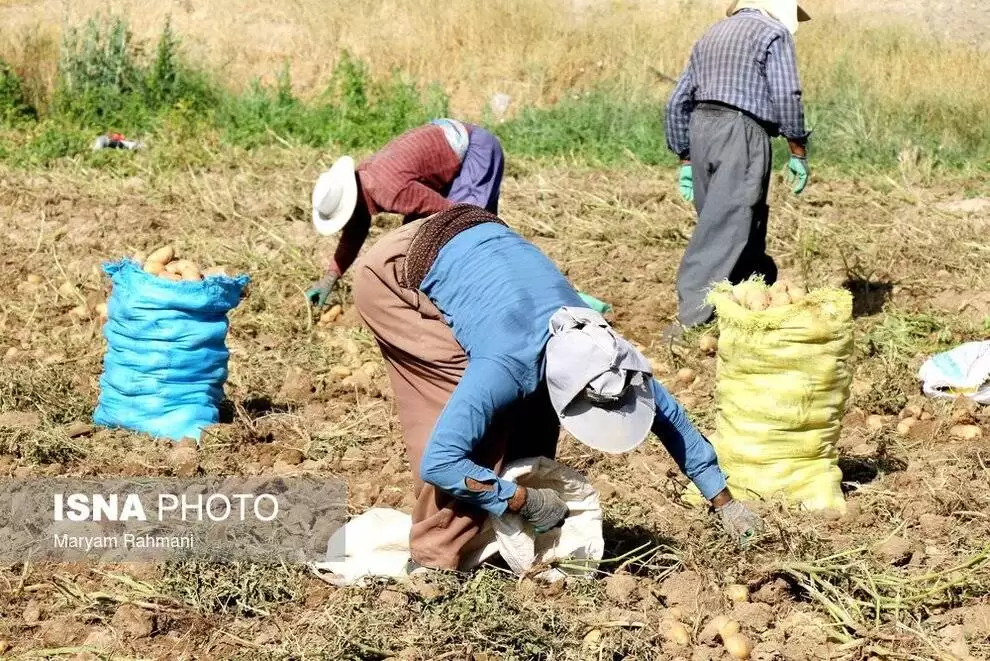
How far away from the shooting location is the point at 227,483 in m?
4.84

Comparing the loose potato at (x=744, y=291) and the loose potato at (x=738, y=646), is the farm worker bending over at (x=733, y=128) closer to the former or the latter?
the loose potato at (x=744, y=291)

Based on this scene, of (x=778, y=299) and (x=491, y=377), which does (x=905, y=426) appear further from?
(x=491, y=377)

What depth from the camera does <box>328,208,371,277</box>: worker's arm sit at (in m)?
5.53

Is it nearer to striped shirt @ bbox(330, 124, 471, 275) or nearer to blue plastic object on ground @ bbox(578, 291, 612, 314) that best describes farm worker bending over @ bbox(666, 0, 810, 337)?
blue plastic object on ground @ bbox(578, 291, 612, 314)

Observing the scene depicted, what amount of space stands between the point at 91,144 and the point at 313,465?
17.8ft

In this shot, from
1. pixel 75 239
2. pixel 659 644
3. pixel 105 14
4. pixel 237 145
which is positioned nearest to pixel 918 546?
pixel 659 644

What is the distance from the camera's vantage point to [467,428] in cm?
338

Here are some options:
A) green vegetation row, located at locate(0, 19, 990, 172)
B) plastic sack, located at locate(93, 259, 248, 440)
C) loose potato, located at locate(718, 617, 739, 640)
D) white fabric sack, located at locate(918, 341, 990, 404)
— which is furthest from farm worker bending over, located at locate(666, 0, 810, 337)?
green vegetation row, located at locate(0, 19, 990, 172)

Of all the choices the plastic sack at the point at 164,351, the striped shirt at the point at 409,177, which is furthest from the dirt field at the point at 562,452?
the striped shirt at the point at 409,177

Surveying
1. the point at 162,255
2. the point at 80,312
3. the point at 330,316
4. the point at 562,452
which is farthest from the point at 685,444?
the point at 80,312

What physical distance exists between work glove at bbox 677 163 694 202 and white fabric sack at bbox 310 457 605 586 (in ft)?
9.11

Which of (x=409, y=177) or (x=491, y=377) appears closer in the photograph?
(x=491, y=377)

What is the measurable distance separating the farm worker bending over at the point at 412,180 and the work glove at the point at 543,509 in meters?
1.65

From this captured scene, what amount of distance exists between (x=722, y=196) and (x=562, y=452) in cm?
A: 167
